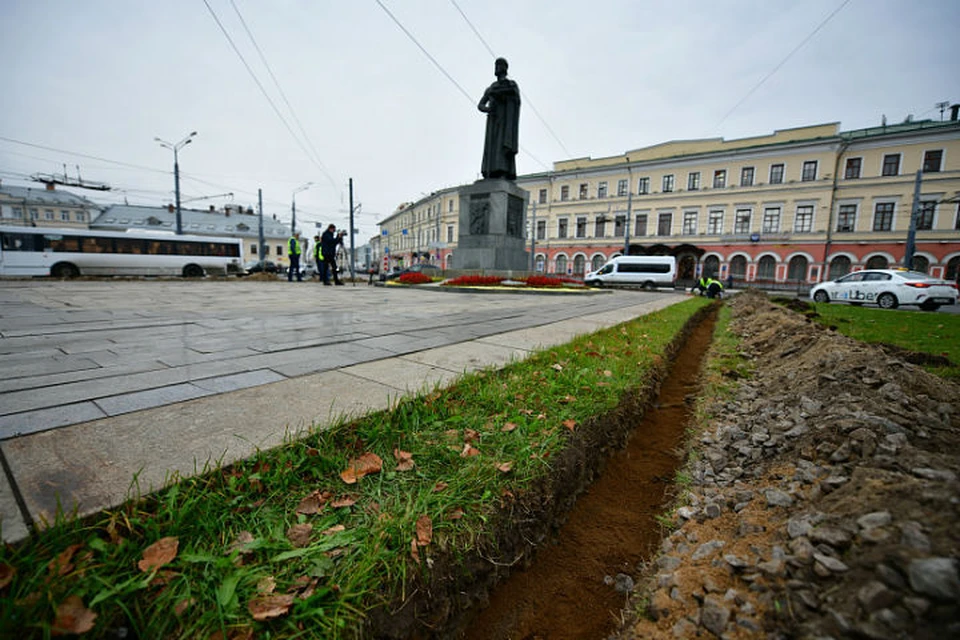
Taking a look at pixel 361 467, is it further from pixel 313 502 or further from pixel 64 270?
pixel 64 270

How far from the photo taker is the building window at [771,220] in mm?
37562

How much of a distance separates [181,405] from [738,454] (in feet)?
10.6

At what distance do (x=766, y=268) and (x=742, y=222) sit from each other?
4.99 metres

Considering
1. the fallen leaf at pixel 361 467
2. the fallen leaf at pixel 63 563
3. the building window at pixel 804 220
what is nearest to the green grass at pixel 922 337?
the fallen leaf at pixel 361 467

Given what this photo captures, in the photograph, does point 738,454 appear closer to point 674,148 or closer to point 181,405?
point 181,405

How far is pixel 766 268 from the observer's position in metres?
37.9

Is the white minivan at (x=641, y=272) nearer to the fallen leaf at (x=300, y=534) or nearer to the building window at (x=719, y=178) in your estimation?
the building window at (x=719, y=178)

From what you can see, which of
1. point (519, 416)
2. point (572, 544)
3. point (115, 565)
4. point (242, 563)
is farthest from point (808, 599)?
point (115, 565)

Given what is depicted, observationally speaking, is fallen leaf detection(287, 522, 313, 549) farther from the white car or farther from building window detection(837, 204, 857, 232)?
building window detection(837, 204, 857, 232)

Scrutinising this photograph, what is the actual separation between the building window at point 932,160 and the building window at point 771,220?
1007cm

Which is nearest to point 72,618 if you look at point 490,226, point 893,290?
point 490,226

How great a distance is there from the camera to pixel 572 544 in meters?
1.91

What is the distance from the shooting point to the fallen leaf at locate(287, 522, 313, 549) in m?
1.30

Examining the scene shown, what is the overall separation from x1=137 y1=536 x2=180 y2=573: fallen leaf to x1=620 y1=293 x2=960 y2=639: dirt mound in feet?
4.80
